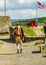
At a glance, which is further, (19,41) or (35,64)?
(19,41)

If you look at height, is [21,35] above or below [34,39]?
above

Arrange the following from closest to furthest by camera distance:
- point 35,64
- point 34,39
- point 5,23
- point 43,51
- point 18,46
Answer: point 35,64, point 43,51, point 18,46, point 34,39, point 5,23

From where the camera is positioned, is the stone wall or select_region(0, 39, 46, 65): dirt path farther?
the stone wall

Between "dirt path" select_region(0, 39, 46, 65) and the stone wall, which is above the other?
"dirt path" select_region(0, 39, 46, 65)

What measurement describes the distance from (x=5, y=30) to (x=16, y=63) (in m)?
26.3

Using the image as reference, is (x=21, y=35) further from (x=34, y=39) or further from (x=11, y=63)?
(x=34, y=39)

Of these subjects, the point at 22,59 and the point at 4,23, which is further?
the point at 4,23

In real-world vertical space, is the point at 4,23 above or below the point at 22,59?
below

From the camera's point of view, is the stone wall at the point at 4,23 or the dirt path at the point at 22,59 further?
the stone wall at the point at 4,23

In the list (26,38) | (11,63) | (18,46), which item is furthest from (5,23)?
(11,63)

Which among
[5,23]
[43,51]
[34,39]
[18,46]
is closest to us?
[43,51]

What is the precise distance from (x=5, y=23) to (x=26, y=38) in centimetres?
1224

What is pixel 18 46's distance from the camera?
16672mm

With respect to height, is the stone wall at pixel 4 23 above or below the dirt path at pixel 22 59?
below
